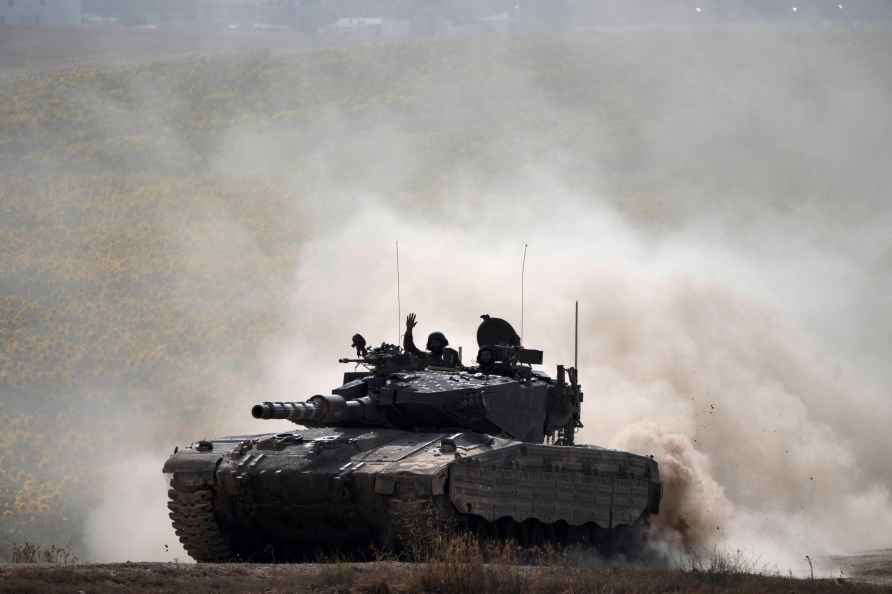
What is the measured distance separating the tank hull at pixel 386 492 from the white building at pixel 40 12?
68835 millimetres

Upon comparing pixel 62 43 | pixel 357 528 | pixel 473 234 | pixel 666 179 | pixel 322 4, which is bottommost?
pixel 357 528

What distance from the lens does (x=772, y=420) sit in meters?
32.1

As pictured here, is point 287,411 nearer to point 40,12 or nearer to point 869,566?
point 869,566

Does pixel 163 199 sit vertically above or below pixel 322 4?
below

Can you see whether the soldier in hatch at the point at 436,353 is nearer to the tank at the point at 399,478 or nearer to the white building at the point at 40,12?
the tank at the point at 399,478

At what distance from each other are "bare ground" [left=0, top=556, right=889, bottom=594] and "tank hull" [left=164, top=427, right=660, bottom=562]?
2013mm

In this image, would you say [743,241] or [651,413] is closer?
[651,413]

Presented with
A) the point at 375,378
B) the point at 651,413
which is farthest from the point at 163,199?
the point at 375,378

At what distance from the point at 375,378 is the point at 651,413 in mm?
10073

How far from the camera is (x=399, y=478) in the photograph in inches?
753

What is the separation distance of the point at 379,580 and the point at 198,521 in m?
5.72

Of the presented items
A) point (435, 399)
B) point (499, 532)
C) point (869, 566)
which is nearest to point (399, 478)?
point (499, 532)

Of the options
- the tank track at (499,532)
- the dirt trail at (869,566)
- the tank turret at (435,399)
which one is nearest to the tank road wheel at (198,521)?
the tank turret at (435,399)

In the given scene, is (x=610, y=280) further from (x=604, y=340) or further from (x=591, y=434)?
(x=591, y=434)
